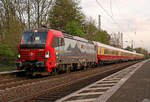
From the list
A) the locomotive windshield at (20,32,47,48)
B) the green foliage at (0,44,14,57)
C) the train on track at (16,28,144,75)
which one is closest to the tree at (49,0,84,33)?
the green foliage at (0,44,14,57)

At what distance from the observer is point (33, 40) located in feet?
45.3

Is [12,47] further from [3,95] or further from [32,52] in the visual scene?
[3,95]

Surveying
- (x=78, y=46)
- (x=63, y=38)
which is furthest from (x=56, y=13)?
(x=63, y=38)

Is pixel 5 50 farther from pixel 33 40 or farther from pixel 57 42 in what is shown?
pixel 57 42

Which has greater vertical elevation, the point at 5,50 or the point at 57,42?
the point at 57,42

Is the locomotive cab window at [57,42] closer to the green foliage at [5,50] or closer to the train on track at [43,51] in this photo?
the train on track at [43,51]

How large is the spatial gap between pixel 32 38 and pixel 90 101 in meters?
8.71

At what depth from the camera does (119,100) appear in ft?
21.3

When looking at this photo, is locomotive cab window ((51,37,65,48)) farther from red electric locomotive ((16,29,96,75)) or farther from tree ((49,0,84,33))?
tree ((49,0,84,33))

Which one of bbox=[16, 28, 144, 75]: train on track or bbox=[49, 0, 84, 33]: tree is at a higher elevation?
bbox=[49, 0, 84, 33]: tree

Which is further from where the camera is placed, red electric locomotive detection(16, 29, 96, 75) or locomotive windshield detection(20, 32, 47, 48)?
locomotive windshield detection(20, 32, 47, 48)

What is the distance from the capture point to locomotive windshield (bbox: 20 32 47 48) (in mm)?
13475

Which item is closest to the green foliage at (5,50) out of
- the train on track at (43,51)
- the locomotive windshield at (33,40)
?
the train on track at (43,51)

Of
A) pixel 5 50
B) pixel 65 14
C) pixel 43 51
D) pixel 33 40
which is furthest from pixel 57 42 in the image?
pixel 65 14
